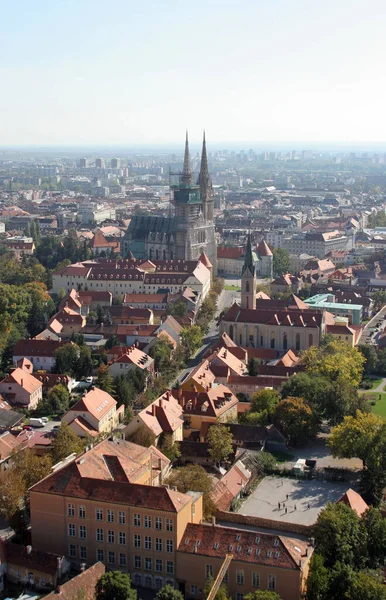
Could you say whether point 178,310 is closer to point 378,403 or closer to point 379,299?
point 378,403

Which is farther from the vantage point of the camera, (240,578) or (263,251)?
(263,251)

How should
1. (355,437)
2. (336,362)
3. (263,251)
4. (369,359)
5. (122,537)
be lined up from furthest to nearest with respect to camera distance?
(263,251), (369,359), (336,362), (355,437), (122,537)

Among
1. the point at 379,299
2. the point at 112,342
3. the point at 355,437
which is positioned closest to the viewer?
the point at 355,437

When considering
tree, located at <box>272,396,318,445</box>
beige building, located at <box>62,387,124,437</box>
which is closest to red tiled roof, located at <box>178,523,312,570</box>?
beige building, located at <box>62,387,124,437</box>

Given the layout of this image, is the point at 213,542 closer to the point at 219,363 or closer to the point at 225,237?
the point at 219,363

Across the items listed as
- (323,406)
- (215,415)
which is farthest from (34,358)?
(323,406)

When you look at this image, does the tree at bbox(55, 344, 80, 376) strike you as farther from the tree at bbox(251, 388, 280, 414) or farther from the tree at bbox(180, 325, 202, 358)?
the tree at bbox(251, 388, 280, 414)

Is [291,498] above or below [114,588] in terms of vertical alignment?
below

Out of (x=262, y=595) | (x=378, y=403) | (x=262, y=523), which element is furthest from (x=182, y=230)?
(x=262, y=595)
